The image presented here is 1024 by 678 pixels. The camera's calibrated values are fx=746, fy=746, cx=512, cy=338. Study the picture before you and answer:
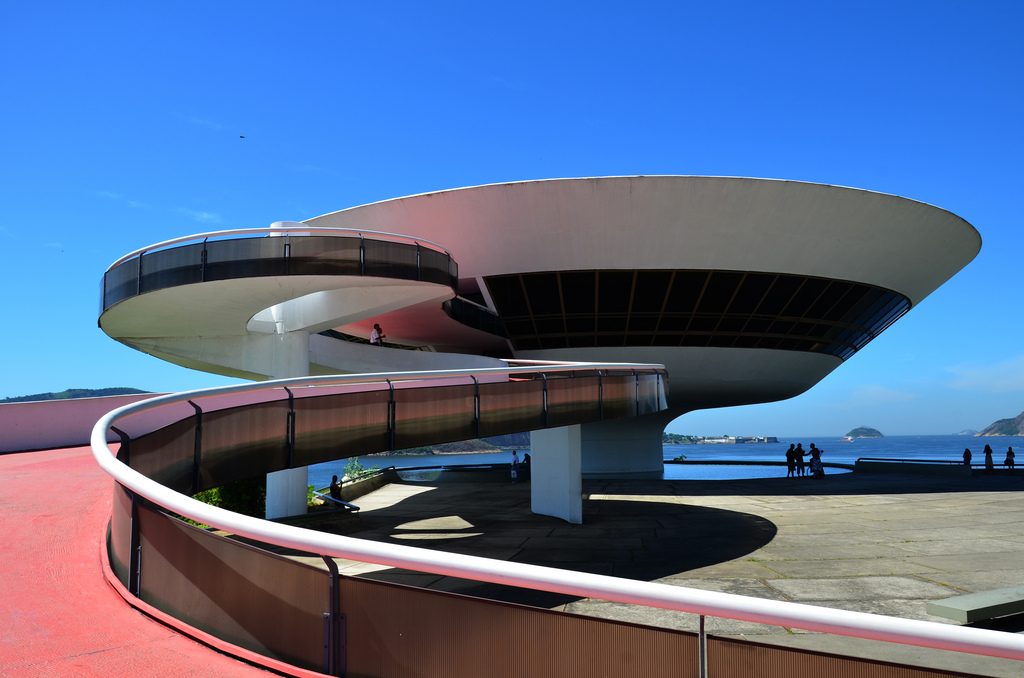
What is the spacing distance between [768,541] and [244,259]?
1394cm

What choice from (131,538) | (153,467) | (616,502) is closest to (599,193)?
(616,502)

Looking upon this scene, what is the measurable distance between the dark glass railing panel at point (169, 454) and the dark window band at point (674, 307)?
2277 centimetres

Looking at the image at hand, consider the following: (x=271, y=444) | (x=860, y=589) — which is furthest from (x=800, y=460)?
(x=271, y=444)

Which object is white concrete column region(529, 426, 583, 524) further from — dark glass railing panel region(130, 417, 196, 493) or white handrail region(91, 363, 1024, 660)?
white handrail region(91, 363, 1024, 660)

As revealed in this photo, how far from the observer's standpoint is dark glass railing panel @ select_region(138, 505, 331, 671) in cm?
357

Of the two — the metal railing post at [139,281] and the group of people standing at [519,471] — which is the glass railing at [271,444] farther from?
the group of people standing at [519,471]

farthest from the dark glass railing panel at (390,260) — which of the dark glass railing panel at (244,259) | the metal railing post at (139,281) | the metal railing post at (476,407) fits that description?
the metal railing post at (476,407)

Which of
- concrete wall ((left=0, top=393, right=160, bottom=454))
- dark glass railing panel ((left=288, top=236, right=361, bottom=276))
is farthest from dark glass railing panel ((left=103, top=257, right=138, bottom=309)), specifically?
concrete wall ((left=0, top=393, right=160, bottom=454))

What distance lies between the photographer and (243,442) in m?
9.70

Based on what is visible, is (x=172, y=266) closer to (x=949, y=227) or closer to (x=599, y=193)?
(x=599, y=193)

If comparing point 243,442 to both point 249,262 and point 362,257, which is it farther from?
point 362,257

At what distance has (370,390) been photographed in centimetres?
1204

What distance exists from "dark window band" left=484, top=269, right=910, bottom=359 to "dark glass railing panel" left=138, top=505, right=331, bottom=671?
26505 mm

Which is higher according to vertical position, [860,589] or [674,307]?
[674,307]
